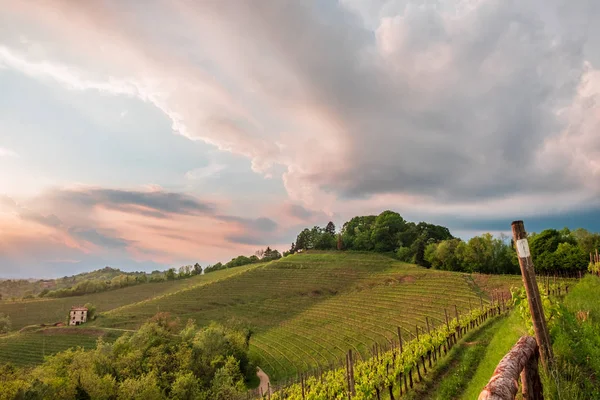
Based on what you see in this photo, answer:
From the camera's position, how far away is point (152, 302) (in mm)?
70000

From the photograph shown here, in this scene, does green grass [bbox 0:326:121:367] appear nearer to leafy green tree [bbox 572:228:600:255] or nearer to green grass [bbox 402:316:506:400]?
green grass [bbox 402:316:506:400]

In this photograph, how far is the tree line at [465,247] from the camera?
53.1 meters

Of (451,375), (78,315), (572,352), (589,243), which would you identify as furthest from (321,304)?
(572,352)

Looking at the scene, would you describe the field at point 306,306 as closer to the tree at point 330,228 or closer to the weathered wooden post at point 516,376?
the weathered wooden post at point 516,376

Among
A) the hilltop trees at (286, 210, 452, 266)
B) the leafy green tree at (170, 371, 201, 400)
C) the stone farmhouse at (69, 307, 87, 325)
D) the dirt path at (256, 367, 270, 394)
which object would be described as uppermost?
the hilltop trees at (286, 210, 452, 266)

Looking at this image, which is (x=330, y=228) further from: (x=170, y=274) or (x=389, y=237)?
(x=170, y=274)

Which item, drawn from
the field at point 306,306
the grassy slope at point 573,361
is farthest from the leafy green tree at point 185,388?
the grassy slope at point 573,361

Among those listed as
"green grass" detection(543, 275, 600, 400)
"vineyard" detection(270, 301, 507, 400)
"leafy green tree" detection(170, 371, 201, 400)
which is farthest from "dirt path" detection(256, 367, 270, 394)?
"green grass" detection(543, 275, 600, 400)

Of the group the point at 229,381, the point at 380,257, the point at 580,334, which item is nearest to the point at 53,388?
the point at 229,381

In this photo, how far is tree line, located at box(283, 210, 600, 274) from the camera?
53.1m

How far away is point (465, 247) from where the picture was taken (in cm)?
6856

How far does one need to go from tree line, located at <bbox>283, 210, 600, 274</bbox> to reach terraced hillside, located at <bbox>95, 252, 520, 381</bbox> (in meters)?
8.56

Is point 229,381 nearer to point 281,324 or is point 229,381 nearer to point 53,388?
point 53,388

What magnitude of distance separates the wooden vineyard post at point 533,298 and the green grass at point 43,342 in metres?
58.6
